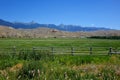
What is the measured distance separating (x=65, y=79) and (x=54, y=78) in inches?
25.7

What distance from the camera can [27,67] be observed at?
11742 mm

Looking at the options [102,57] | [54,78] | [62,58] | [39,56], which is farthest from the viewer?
[102,57]

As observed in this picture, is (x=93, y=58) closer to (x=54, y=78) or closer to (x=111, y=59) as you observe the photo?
(x=111, y=59)

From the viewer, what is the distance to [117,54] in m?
36.7

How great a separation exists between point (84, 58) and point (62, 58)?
2.41 meters

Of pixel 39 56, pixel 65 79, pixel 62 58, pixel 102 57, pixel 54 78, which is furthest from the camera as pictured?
pixel 102 57

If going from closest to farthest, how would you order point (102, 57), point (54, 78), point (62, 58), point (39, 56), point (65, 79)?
point (65, 79), point (54, 78), point (39, 56), point (62, 58), point (102, 57)

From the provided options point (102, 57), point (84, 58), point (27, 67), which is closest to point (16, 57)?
point (84, 58)

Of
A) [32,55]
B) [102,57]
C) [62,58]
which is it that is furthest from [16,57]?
[102,57]

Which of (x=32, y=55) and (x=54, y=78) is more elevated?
(x=54, y=78)

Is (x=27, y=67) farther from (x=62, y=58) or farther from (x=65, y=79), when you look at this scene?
(x=62, y=58)

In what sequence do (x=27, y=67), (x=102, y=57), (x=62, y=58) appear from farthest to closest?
1. (x=102, y=57)
2. (x=62, y=58)
3. (x=27, y=67)

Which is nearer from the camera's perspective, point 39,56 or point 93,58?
point 39,56

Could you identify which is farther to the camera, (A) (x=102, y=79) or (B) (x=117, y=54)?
(B) (x=117, y=54)
